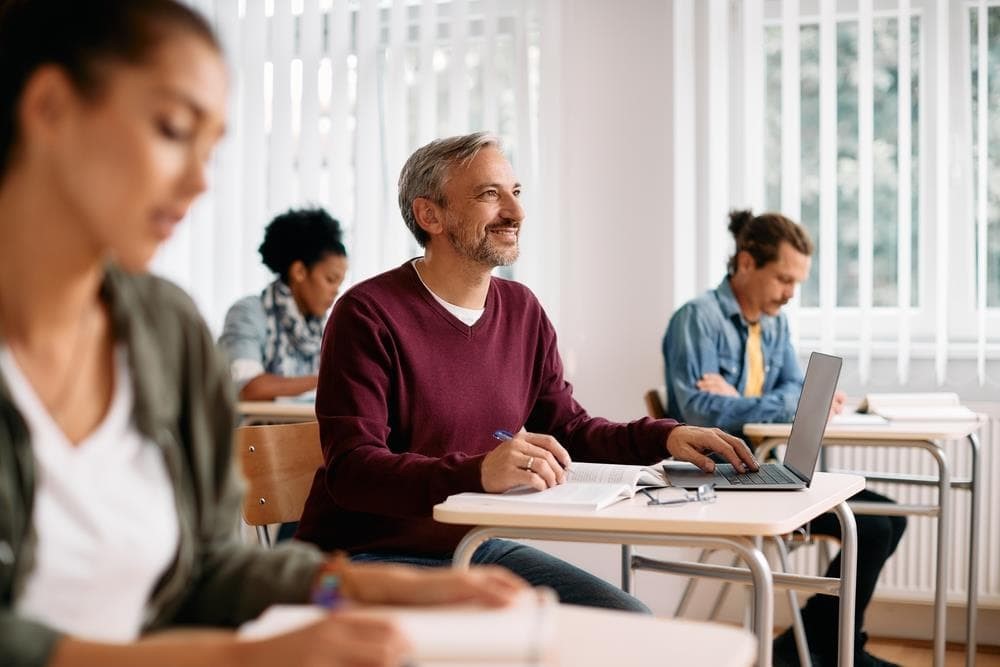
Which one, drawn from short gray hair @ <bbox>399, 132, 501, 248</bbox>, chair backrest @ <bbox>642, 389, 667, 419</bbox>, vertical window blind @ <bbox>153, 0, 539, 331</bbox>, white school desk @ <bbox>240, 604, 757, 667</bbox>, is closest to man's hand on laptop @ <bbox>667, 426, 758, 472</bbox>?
short gray hair @ <bbox>399, 132, 501, 248</bbox>

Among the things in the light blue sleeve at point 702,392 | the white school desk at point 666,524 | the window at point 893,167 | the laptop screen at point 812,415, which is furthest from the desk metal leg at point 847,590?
the window at point 893,167

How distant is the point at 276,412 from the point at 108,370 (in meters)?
2.57

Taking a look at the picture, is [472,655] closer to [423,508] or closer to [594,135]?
[423,508]

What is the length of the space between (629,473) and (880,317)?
2.27 meters

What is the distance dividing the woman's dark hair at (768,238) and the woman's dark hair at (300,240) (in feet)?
4.52

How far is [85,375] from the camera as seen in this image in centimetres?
95

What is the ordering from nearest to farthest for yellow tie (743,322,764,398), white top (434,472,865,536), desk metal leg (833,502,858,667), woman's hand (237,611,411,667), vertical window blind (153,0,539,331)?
1. woman's hand (237,611,411,667)
2. white top (434,472,865,536)
3. desk metal leg (833,502,858,667)
4. yellow tie (743,322,764,398)
5. vertical window blind (153,0,539,331)

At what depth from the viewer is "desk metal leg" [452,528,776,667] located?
63.1 inches

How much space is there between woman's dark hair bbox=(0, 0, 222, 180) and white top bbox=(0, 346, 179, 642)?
200 mm

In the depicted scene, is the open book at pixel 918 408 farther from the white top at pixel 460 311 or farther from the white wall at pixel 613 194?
the white top at pixel 460 311

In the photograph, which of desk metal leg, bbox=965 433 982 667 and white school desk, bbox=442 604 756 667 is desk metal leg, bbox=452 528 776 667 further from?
desk metal leg, bbox=965 433 982 667

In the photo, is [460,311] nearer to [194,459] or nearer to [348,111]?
[194,459]

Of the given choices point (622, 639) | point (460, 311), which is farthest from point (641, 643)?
point (460, 311)

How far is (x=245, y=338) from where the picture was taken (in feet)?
12.8
